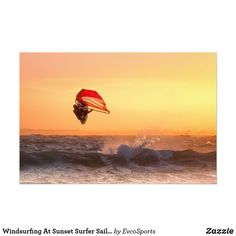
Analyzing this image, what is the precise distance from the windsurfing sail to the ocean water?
29 centimetres

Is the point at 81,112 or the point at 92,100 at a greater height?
the point at 92,100

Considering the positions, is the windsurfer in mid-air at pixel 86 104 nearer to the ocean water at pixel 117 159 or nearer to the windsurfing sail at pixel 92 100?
the windsurfing sail at pixel 92 100

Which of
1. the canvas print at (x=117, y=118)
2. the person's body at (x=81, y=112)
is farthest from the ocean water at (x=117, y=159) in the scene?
the person's body at (x=81, y=112)

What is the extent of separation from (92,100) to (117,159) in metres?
0.63

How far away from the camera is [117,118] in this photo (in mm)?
6910

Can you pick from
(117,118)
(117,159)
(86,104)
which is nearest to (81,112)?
(86,104)

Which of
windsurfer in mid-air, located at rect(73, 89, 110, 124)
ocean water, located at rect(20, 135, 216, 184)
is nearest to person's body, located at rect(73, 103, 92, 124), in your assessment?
windsurfer in mid-air, located at rect(73, 89, 110, 124)

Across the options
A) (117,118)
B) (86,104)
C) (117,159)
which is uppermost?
(86,104)

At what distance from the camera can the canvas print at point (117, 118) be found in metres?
6.90

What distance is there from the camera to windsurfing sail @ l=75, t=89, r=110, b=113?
6902mm

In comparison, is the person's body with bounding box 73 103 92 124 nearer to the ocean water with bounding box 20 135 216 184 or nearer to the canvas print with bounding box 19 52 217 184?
the canvas print with bounding box 19 52 217 184

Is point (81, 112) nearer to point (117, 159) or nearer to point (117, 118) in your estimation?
point (117, 118)
